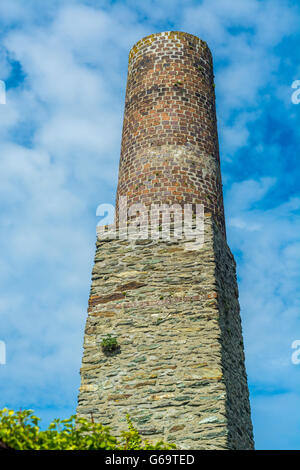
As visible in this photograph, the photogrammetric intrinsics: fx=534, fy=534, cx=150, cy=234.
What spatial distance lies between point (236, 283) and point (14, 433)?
25.1 ft

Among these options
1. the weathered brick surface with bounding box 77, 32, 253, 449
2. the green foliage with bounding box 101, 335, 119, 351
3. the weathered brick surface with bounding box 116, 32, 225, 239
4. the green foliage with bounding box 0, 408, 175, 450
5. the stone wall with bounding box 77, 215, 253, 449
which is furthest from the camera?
the weathered brick surface with bounding box 116, 32, 225, 239

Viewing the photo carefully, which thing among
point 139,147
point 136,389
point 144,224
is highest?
point 139,147

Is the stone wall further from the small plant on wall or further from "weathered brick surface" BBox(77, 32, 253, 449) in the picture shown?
the small plant on wall

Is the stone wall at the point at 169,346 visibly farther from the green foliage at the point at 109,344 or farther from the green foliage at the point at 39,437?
the green foliage at the point at 39,437

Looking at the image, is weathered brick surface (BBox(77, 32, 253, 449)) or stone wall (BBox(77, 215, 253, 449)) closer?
stone wall (BBox(77, 215, 253, 449))

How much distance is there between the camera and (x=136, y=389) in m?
10.5

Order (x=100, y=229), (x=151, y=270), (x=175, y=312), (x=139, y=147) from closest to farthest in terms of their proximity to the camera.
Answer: (x=175, y=312) < (x=151, y=270) < (x=100, y=229) < (x=139, y=147)

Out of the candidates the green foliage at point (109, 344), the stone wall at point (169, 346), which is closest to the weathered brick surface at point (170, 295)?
the stone wall at point (169, 346)

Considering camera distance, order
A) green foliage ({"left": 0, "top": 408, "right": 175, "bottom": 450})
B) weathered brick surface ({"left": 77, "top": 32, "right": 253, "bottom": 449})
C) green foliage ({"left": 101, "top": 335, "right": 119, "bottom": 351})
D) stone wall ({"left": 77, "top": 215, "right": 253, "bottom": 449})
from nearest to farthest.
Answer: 1. green foliage ({"left": 0, "top": 408, "right": 175, "bottom": 450})
2. stone wall ({"left": 77, "top": 215, "right": 253, "bottom": 449})
3. weathered brick surface ({"left": 77, "top": 32, "right": 253, "bottom": 449})
4. green foliage ({"left": 101, "top": 335, "right": 119, "bottom": 351})

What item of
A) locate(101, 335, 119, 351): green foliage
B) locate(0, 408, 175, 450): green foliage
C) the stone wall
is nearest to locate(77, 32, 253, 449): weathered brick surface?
the stone wall

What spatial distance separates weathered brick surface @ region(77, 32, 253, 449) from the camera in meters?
10.2

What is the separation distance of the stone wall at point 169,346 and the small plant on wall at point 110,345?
0.43 ft

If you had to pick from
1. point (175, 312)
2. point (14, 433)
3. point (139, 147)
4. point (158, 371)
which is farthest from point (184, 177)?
point (14, 433)

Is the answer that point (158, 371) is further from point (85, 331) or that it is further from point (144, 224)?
point (144, 224)
